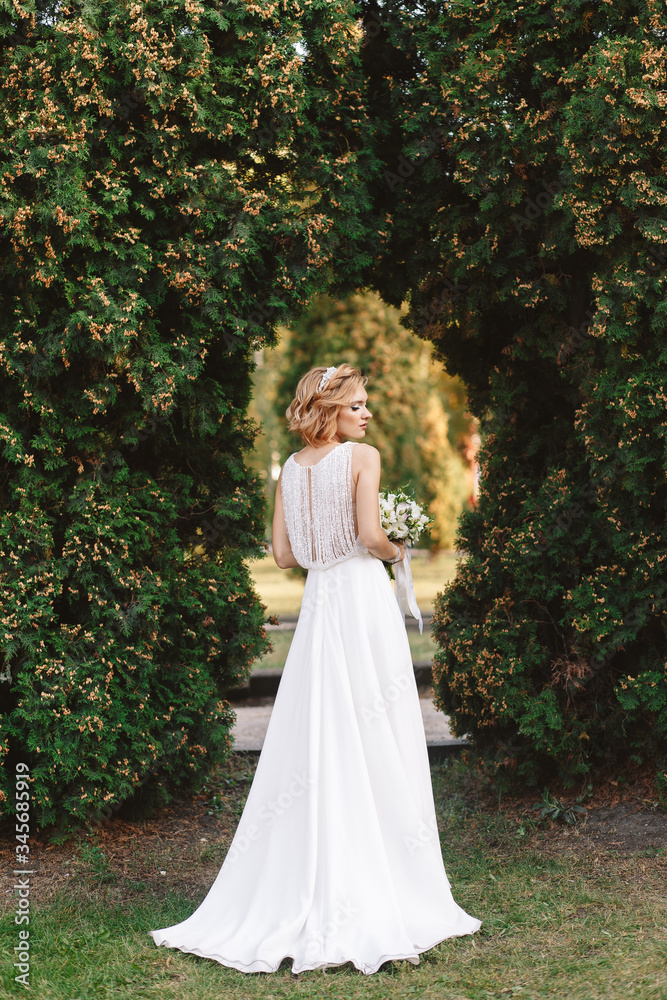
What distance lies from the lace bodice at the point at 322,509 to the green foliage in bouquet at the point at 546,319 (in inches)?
67.9

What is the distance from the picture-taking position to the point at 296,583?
18.2m

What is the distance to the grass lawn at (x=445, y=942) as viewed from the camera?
11.6ft

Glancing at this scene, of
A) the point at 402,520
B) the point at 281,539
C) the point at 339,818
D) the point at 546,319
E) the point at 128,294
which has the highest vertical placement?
the point at 546,319

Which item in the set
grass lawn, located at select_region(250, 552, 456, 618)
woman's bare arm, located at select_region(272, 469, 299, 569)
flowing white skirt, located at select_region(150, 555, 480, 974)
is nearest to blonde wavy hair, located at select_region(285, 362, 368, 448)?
woman's bare arm, located at select_region(272, 469, 299, 569)

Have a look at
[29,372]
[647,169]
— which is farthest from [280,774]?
[647,169]

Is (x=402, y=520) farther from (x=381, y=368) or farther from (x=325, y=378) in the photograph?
(x=381, y=368)

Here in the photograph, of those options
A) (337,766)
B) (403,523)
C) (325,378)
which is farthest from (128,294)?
(337,766)

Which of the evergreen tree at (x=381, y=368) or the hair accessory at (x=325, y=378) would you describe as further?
the evergreen tree at (x=381, y=368)

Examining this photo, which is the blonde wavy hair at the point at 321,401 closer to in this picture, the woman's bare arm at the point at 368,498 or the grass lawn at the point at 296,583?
the woman's bare arm at the point at 368,498

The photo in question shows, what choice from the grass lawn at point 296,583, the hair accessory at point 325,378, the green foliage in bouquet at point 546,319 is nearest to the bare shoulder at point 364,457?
the hair accessory at point 325,378

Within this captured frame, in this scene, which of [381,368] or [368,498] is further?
[381,368]

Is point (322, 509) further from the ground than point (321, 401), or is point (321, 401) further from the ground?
point (321, 401)

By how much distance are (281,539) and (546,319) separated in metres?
2.30

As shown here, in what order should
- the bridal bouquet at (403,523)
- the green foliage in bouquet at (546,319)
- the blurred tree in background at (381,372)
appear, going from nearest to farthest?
the bridal bouquet at (403,523) < the green foliage in bouquet at (546,319) < the blurred tree in background at (381,372)
